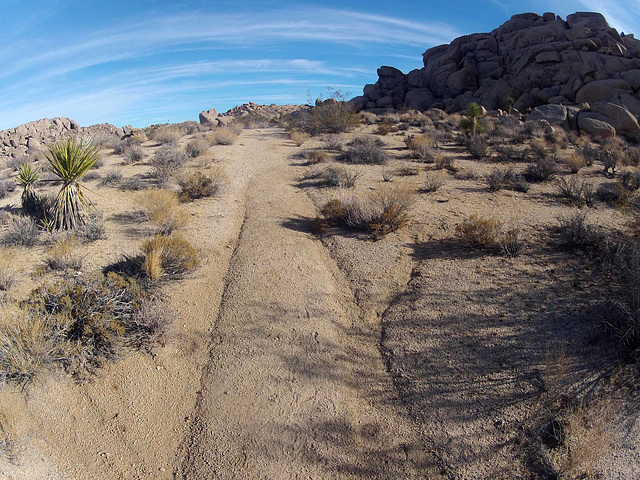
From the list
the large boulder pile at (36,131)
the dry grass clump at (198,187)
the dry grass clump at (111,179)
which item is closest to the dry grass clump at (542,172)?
the dry grass clump at (198,187)

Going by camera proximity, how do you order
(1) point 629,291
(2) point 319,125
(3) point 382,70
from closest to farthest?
(1) point 629,291 → (2) point 319,125 → (3) point 382,70

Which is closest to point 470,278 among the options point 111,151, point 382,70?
point 111,151

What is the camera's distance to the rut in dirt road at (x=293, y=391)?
345cm

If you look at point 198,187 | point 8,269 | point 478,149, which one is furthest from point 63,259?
point 478,149

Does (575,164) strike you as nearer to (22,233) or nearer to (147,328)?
(147,328)

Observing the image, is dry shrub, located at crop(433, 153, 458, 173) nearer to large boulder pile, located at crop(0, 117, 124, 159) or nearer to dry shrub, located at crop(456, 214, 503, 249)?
dry shrub, located at crop(456, 214, 503, 249)

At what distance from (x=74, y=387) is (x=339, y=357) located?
3063 mm

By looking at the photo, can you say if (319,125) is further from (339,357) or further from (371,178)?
(339,357)

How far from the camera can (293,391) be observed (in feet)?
13.7

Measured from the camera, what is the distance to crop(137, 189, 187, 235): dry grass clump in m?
8.06

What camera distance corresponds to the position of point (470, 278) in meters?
5.90

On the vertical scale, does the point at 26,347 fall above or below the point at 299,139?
below

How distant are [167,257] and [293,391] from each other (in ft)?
11.3

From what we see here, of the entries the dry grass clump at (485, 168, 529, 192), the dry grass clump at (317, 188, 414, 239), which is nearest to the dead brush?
the dry grass clump at (485, 168, 529, 192)
